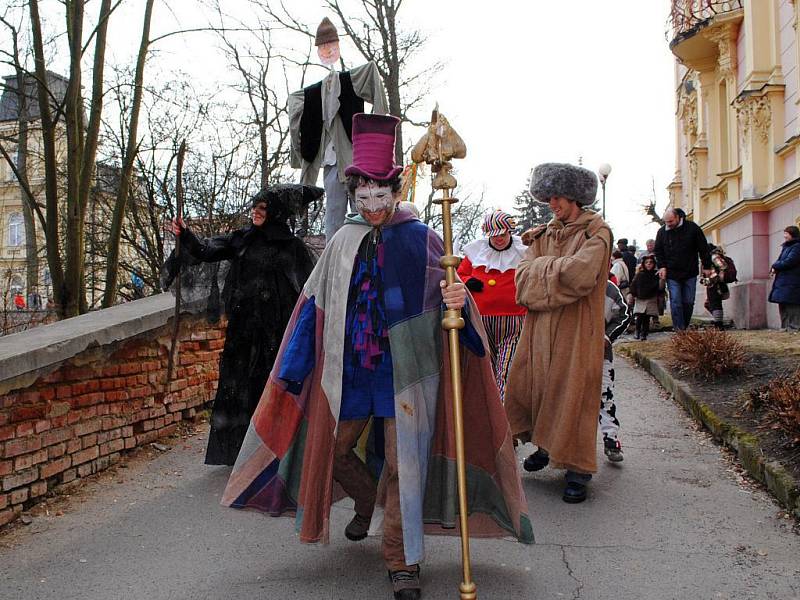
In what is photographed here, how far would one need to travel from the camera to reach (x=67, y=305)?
1149 centimetres

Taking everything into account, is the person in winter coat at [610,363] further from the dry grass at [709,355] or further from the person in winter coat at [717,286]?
the person in winter coat at [717,286]

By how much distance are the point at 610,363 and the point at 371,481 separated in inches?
91.6

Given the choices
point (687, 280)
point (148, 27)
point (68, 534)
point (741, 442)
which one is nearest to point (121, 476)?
point (68, 534)

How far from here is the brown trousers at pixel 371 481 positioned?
133 inches

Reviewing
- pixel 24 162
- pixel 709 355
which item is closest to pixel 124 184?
pixel 24 162

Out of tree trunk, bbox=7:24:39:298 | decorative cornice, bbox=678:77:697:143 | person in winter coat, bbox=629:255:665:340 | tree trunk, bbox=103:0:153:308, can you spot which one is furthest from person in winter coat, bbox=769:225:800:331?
tree trunk, bbox=7:24:39:298

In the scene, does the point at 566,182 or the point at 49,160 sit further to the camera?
the point at 49,160

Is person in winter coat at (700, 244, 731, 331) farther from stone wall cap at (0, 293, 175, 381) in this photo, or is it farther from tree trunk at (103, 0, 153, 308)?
tree trunk at (103, 0, 153, 308)

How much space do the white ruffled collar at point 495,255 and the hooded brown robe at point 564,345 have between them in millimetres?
905

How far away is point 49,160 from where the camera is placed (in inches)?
470

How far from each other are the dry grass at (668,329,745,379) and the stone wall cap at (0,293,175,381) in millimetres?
4991

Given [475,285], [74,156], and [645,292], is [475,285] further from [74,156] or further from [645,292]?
[74,156]

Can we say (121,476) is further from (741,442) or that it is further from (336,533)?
(741,442)

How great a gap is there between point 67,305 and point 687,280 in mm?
9096
